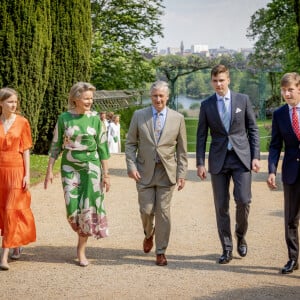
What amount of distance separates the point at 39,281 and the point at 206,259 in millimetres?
1815

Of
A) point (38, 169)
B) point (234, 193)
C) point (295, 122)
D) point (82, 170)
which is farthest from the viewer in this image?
point (38, 169)

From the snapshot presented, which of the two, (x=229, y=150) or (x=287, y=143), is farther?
(x=229, y=150)

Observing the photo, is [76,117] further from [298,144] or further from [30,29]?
[30,29]

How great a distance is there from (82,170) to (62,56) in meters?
14.2

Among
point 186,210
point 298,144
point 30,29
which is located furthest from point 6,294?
point 30,29

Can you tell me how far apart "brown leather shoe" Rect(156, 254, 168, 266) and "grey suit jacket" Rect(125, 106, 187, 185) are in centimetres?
74

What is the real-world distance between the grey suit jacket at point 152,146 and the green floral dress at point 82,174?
1.29 ft

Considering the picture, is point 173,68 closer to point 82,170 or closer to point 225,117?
point 225,117

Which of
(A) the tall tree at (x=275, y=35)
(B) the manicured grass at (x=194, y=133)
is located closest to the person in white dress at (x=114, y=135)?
(B) the manicured grass at (x=194, y=133)

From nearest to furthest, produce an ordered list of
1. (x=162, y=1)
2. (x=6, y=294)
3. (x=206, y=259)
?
(x=6, y=294), (x=206, y=259), (x=162, y=1)

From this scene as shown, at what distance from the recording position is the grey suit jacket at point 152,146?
23.8ft

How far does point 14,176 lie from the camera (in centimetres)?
720

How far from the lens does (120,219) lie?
9914 mm

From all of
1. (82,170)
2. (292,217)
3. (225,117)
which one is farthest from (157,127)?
(292,217)
